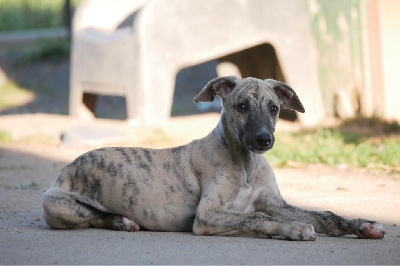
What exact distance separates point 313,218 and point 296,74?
685 centimetres

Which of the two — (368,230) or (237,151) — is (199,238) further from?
(368,230)

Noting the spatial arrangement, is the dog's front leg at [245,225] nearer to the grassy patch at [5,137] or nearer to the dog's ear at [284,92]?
the dog's ear at [284,92]

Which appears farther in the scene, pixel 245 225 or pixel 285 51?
pixel 285 51

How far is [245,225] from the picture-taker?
4914 millimetres

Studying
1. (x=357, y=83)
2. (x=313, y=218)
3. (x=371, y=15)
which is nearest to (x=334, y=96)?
(x=357, y=83)

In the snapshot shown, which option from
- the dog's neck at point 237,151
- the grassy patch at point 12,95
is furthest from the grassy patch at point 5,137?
the dog's neck at point 237,151

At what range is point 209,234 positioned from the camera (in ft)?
16.5

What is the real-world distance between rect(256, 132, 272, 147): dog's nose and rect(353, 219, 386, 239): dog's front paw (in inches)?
29.8

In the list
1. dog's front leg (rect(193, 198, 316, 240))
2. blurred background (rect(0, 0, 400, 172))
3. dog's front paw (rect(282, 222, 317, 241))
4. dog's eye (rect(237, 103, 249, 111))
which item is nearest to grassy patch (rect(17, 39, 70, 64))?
blurred background (rect(0, 0, 400, 172))

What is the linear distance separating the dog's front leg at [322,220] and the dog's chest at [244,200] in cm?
5

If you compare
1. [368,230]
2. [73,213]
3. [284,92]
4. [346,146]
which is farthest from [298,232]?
[346,146]

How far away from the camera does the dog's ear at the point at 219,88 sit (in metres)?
5.43

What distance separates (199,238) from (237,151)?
717 mm

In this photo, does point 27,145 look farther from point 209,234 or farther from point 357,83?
point 209,234
